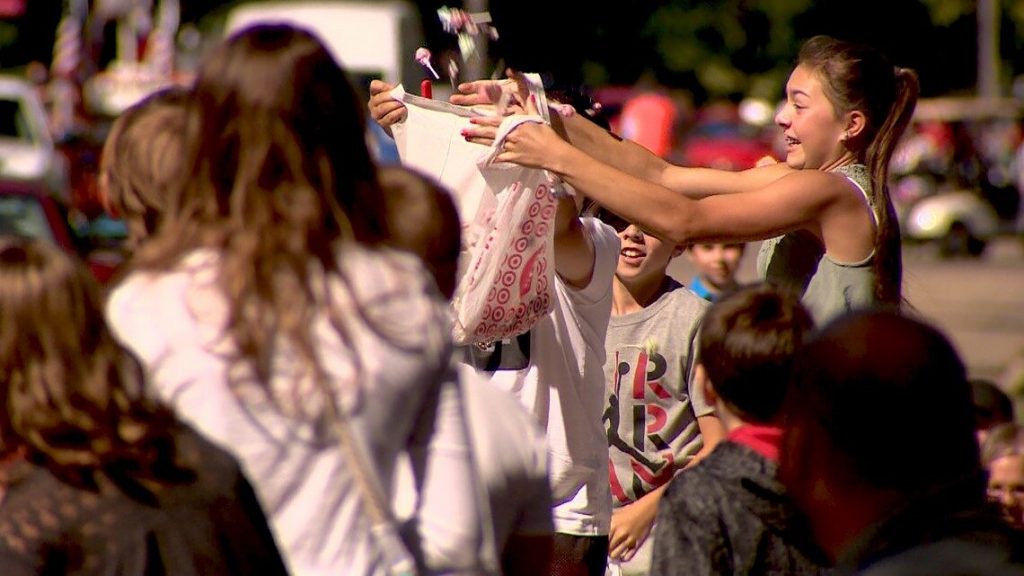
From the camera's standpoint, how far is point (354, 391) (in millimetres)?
2410

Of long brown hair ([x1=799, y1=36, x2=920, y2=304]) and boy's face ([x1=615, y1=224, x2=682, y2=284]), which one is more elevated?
long brown hair ([x1=799, y1=36, x2=920, y2=304])

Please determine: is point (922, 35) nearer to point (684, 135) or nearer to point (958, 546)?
point (684, 135)

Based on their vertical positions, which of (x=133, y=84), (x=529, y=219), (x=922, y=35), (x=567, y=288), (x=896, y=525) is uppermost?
(x=896, y=525)

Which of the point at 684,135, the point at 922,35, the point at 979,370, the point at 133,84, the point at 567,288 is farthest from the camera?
the point at 922,35

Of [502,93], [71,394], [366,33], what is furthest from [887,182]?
[366,33]

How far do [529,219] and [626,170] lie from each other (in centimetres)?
45

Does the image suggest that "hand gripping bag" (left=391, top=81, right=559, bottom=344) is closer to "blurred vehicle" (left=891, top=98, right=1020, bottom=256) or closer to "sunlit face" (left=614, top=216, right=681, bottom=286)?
"sunlit face" (left=614, top=216, right=681, bottom=286)

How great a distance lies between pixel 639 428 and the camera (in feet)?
14.5

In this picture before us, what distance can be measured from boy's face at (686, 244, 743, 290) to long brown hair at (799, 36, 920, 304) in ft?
6.44

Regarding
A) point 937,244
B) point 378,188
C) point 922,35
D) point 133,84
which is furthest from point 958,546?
point 922,35

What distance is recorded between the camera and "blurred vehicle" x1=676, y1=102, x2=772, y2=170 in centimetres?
3127

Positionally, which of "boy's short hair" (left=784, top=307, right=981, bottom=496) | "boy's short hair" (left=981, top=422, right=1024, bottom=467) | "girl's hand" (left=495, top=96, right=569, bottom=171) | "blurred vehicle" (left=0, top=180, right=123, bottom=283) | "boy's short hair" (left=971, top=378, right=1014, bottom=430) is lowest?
"blurred vehicle" (left=0, top=180, right=123, bottom=283)

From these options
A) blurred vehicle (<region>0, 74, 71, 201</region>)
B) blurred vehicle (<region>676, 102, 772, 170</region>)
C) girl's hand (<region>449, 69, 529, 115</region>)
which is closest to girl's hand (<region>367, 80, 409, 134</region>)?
girl's hand (<region>449, 69, 529, 115</region>)

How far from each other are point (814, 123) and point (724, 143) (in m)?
28.5
